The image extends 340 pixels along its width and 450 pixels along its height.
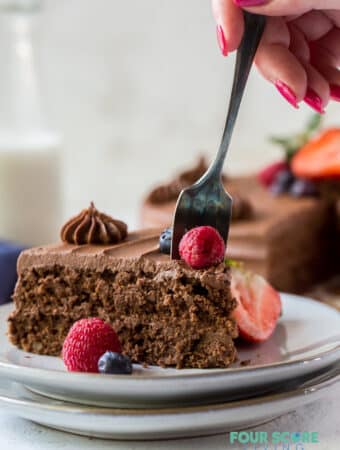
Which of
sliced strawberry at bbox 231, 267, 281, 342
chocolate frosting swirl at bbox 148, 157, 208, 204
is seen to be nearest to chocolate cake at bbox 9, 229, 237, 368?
sliced strawberry at bbox 231, 267, 281, 342

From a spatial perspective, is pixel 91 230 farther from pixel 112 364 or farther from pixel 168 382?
pixel 168 382

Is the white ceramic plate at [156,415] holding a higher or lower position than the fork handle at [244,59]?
lower

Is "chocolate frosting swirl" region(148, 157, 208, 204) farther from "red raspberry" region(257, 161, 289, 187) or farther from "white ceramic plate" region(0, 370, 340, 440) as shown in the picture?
"white ceramic plate" region(0, 370, 340, 440)

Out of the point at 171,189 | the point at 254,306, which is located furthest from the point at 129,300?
the point at 171,189

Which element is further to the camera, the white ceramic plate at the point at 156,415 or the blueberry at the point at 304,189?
the blueberry at the point at 304,189

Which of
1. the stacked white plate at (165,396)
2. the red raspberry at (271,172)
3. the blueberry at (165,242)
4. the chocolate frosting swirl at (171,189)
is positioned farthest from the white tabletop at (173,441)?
the red raspberry at (271,172)

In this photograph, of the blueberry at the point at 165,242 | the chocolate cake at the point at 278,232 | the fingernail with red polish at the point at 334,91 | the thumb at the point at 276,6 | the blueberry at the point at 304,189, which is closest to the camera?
→ the thumb at the point at 276,6

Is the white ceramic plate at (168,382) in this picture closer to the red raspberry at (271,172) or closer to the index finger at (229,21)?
the index finger at (229,21)

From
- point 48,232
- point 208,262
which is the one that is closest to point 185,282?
point 208,262

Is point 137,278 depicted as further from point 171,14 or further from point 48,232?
point 171,14
